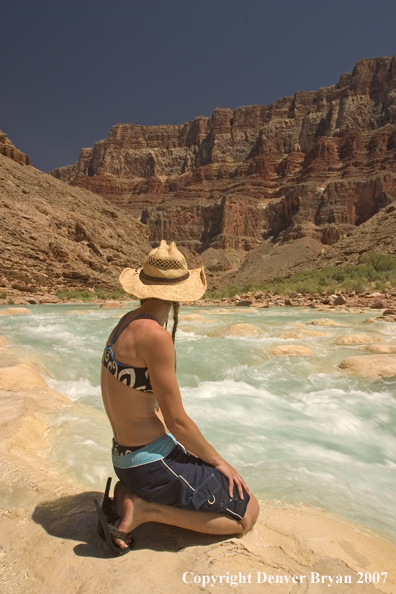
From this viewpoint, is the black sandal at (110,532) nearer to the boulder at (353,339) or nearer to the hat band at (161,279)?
the hat band at (161,279)

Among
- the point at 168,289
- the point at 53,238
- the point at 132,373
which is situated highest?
the point at 53,238

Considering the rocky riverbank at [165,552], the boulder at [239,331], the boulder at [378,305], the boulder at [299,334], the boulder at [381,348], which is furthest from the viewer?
the boulder at [378,305]

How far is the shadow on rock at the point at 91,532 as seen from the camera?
5.87 ft

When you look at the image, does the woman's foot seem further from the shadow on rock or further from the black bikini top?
the black bikini top

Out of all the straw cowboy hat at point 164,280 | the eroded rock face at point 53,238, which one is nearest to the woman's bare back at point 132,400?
the straw cowboy hat at point 164,280

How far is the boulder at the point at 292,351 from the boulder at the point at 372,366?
0.98m

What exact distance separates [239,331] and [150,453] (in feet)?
27.2

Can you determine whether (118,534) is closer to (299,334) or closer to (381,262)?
(299,334)

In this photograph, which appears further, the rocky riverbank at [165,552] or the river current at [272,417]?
the river current at [272,417]

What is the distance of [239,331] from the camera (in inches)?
396

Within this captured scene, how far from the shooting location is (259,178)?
8444 centimetres

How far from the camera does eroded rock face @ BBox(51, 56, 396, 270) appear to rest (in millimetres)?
64500

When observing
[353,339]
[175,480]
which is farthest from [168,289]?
[353,339]

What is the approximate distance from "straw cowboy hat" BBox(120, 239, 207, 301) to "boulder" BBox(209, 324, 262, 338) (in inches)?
315
